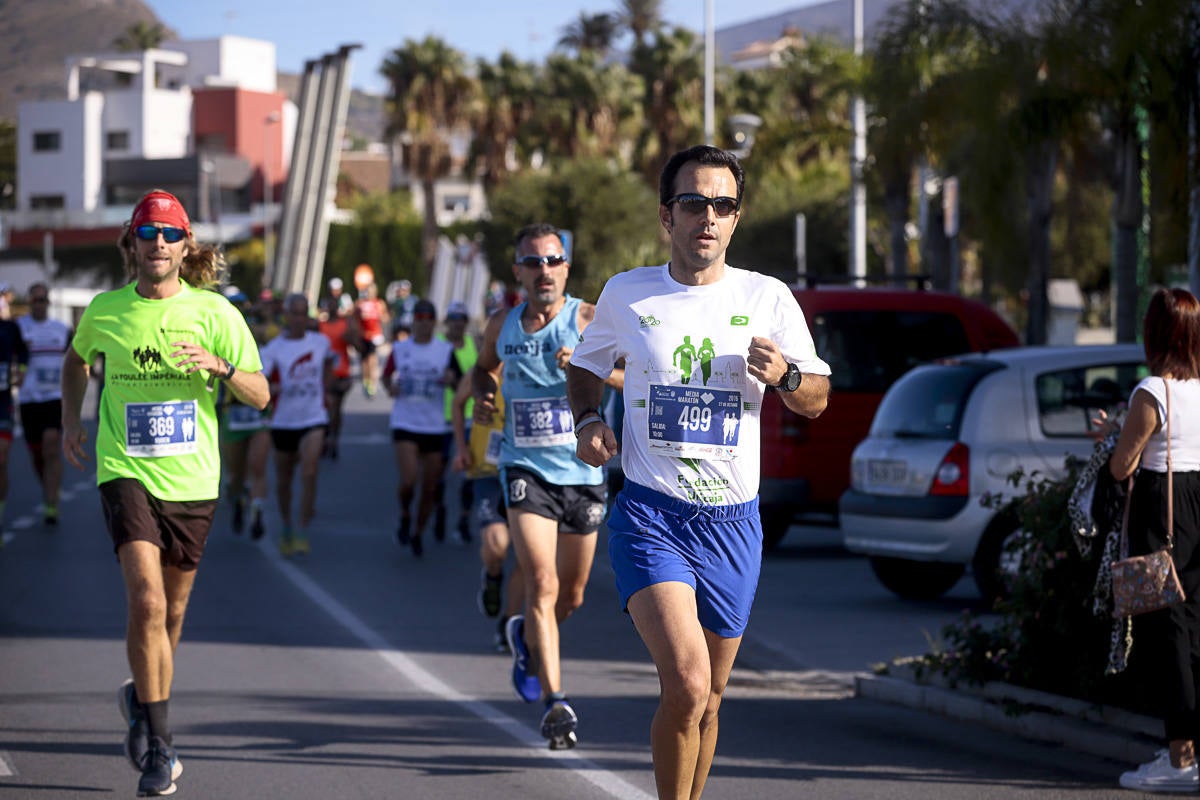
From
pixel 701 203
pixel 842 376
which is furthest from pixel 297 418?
pixel 701 203

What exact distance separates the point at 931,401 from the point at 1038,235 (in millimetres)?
10259

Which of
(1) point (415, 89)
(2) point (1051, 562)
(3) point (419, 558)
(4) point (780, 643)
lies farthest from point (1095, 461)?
(1) point (415, 89)

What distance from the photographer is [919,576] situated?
490 inches

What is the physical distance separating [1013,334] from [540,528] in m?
7.64

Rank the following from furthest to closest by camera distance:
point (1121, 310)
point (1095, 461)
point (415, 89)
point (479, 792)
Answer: point (415, 89) → point (1121, 310) → point (1095, 461) → point (479, 792)

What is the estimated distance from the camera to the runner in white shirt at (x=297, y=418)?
48.8 ft

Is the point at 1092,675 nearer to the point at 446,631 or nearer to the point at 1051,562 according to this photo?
the point at 1051,562

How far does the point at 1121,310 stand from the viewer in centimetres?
1798

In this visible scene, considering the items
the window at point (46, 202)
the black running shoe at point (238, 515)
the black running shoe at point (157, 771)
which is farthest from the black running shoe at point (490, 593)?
the window at point (46, 202)

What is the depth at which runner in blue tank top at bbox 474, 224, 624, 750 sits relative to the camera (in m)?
7.77

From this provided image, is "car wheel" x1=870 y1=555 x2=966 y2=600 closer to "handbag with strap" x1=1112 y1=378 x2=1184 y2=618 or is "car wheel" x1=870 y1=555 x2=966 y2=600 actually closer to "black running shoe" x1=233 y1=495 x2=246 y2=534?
"handbag with strap" x1=1112 y1=378 x2=1184 y2=618

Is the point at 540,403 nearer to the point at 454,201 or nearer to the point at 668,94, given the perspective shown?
the point at 668,94

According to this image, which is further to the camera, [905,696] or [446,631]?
[446,631]

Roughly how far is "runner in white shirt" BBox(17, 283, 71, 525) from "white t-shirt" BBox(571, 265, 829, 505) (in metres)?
12.3
